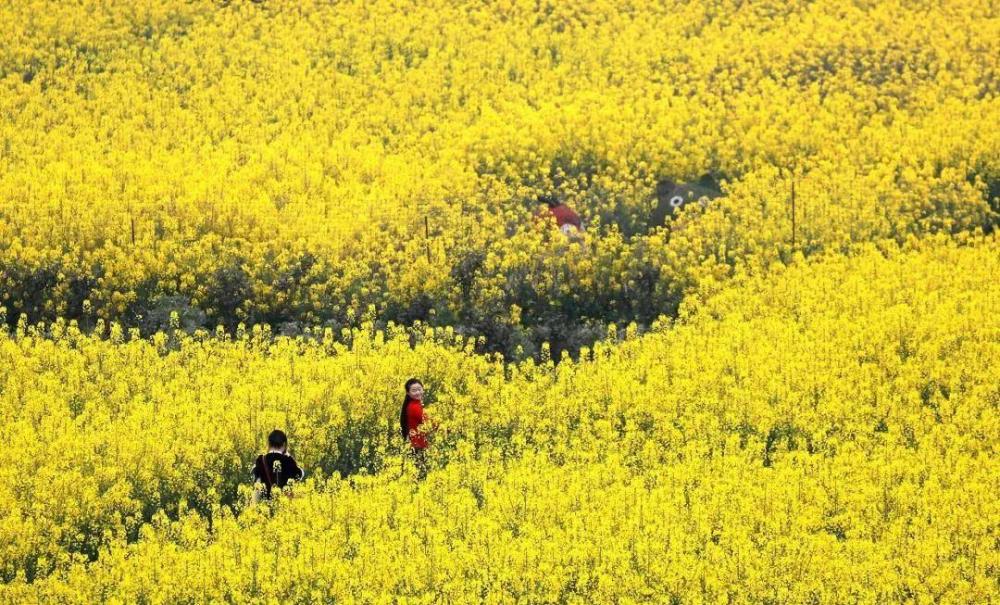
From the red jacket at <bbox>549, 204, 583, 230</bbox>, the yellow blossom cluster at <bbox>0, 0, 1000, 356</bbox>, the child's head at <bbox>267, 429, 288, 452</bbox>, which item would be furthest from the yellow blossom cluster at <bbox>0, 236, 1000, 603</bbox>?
the red jacket at <bbox>549, 204, 583, 230</bbox>

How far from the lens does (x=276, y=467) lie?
1586 centimetres

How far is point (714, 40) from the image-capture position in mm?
38969

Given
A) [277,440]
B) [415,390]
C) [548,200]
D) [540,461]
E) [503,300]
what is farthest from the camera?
[548,200]

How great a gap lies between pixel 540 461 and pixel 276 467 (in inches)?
140

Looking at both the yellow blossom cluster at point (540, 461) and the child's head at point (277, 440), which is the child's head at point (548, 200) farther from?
the child's head at point (277, 440)

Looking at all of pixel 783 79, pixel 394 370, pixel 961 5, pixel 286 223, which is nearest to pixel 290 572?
pixel 394 370

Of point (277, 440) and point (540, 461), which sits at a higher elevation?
point (277, 440)

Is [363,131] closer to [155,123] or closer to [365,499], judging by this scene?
[155,123]

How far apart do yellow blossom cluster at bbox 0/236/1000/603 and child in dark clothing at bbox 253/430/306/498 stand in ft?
1.35

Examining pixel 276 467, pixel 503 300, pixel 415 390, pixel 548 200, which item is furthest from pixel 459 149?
pixel 276 467

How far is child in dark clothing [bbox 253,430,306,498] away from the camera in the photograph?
1583cm

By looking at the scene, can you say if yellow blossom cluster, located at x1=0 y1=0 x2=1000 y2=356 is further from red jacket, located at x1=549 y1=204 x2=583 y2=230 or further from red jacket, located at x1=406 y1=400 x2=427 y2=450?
red jacket, located at x1=406 y1=400 x2=427 y2=450

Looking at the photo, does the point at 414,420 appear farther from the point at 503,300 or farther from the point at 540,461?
the point at 503,300

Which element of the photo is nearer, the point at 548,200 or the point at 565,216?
the point at 565,216
